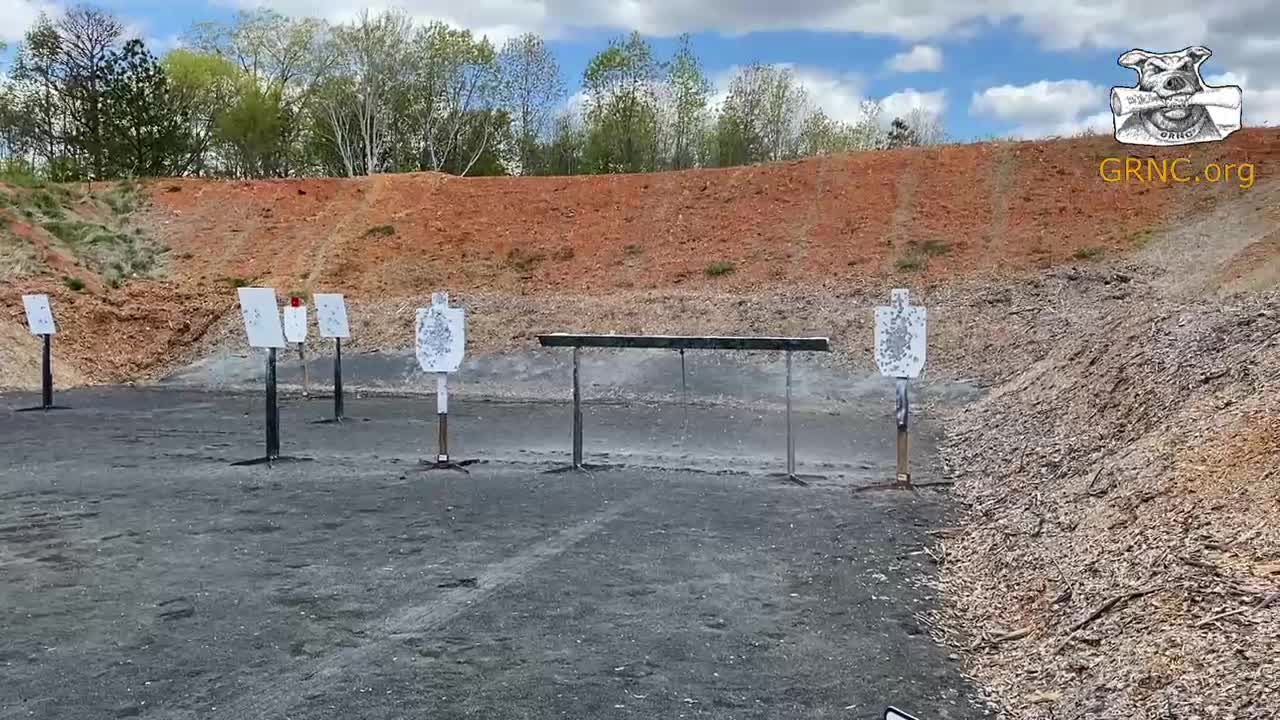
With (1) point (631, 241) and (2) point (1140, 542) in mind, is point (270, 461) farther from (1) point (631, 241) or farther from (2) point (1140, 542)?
→ (1) point (631, 241)

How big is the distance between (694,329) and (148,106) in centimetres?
2558

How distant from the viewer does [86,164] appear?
35312mm

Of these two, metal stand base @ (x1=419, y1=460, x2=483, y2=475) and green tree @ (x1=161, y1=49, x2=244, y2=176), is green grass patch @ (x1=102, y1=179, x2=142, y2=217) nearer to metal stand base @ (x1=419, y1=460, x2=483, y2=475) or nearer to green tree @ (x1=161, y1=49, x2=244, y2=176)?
green tree @ (x1=161, y1=49, x2=244, y2=176)

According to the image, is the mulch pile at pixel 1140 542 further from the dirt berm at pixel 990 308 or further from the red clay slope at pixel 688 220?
the red clay slope at pixel 688 220

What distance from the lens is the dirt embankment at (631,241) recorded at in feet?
64.8


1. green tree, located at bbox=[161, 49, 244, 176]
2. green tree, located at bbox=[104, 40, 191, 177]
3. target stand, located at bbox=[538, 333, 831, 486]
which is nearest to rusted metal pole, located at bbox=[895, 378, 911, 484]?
target stand, located at bbox=[538, 333, 831, 486]

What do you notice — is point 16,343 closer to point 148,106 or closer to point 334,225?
point 334,225

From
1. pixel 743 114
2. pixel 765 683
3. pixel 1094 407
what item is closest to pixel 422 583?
pixel 765 683

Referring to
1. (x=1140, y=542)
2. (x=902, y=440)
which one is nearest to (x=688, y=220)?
(x=902, y=440)

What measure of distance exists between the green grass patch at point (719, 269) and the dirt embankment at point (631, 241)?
52 millimetres

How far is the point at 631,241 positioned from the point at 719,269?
10.3 feet

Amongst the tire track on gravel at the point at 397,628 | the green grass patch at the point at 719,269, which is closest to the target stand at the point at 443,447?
the tire track on gravel at the point at 397,628

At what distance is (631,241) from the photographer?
952 inches

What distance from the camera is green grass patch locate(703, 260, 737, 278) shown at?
21.7m
